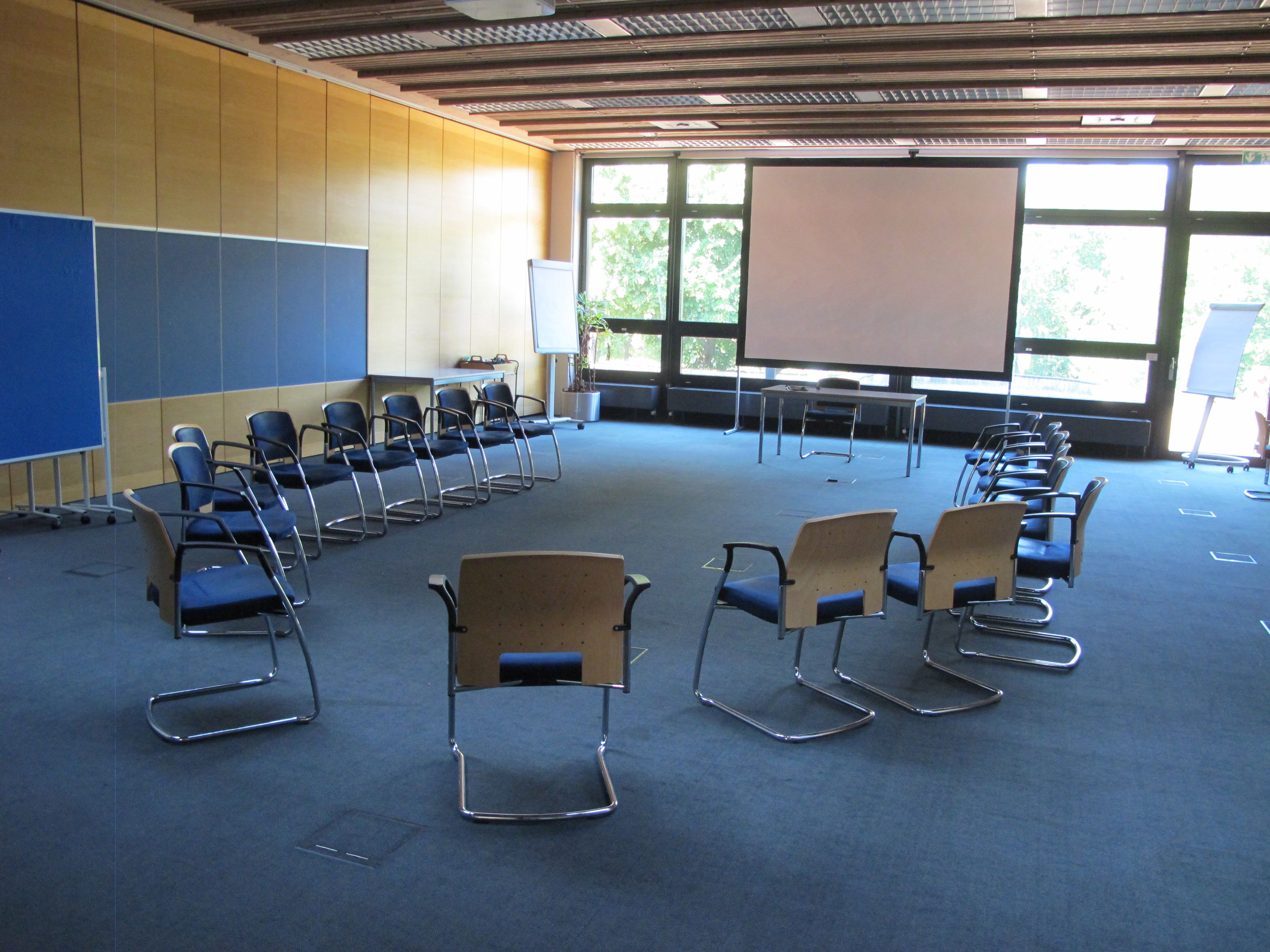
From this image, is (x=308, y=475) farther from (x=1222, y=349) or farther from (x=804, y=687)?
(x=1222, y=349)

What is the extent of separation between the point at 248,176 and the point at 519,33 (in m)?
2.66

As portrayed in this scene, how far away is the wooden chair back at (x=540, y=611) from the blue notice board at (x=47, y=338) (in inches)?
171

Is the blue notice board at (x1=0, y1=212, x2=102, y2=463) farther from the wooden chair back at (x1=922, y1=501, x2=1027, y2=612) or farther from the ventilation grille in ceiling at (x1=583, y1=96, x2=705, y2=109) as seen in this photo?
the wooden chair back at (x1=922, y1=501, x2=1027, y2=612)

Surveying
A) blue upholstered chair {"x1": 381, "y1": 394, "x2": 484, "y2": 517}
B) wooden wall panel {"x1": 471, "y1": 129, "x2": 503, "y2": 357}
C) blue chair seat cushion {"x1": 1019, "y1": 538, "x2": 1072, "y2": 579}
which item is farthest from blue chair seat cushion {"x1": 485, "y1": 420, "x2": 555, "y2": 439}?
blue chair seat cushion {"x1": 1019, "y1": 538, "x2": 1072, "y2": 579}

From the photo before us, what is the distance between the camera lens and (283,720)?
3.61m

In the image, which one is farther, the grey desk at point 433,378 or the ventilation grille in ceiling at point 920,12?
the grey desk at point 433,378

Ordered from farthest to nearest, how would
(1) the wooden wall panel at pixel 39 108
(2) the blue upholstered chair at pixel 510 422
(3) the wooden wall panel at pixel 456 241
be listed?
(3) the wooden wall panel at pixel 456 241
(2) the blue upholstered chair at pixel 510 422
(1) the wooden wall panel at pixel 39 108

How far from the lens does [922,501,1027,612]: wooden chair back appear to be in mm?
3992

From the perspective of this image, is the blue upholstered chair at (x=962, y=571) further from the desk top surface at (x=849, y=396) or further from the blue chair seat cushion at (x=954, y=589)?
the desk top surface at (x=849, y=396)

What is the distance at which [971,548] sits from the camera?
4098 millimetres

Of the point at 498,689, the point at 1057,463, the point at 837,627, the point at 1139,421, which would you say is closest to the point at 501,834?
the point at 498,689

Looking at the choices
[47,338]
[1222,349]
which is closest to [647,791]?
[47,338]

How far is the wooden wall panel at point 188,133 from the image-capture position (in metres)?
7.29

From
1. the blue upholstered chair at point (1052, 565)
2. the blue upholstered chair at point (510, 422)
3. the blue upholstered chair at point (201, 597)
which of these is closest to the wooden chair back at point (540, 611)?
the blue upholstered chair at point (201, 597)
